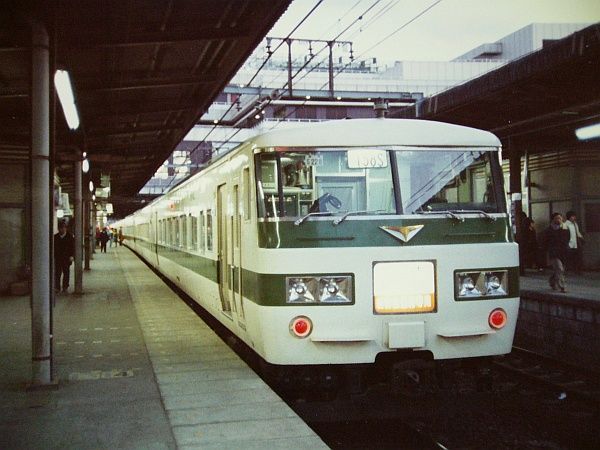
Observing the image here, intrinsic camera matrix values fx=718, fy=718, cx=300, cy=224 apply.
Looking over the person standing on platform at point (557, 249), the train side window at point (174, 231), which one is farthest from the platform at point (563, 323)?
the train side window at point (174, 231)

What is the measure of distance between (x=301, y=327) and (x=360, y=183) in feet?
4.75

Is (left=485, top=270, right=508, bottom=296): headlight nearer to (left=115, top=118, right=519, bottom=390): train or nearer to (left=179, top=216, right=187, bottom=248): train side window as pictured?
(left=115, top=118, right=519, bottom=390): train

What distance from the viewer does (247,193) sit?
288 inches

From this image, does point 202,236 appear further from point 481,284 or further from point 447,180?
point 481,284

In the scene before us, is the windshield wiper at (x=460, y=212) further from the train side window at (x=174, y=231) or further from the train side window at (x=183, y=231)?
the train side window at (x=174, y=231)

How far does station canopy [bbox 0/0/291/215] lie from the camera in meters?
8.04

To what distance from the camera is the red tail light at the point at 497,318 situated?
21.9 ft

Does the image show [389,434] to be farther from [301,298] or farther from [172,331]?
[172,331]

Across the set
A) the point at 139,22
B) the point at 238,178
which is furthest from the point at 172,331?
the point at 139,22

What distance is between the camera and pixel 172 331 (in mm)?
10672

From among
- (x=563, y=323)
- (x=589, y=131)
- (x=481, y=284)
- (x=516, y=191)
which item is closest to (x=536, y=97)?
(x=589, y=131)

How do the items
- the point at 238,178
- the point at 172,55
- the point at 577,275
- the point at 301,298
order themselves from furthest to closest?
1. the point at 577,275
2. the point at 172,55
3. the point at 238,178
4. the point at 301,298

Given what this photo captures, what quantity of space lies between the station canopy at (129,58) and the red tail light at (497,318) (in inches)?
157

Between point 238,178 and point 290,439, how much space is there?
3493 mm
